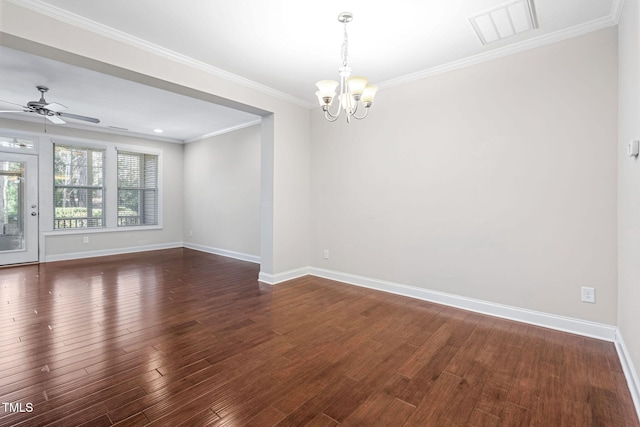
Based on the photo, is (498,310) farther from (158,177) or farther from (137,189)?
(137,189)

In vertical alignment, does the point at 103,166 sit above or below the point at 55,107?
below

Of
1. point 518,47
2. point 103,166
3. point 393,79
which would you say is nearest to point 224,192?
point 103,166

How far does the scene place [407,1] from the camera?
2.29 meters

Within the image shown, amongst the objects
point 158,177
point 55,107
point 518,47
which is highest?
point 518,47

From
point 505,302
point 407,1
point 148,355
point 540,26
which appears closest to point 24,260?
point 148,355

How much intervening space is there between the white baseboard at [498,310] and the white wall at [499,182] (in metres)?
0.07

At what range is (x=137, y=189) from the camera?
7.06 meters

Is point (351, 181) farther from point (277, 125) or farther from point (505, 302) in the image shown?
point (505, 302)

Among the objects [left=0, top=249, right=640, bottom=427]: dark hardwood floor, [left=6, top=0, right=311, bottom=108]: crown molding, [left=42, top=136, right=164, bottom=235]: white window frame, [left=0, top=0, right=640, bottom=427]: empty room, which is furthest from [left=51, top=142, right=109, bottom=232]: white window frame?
[left=6, top=0, right=311, bottom=108]: crown molding

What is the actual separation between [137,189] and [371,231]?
5.99 m

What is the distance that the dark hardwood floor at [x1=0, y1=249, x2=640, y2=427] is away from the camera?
166cm

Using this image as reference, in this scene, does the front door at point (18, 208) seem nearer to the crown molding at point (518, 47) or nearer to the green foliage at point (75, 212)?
the green foliage at point (75, 212)

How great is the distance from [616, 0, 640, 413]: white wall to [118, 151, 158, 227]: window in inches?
321

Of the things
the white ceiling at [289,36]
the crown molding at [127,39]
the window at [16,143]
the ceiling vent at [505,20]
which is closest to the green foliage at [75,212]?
the window at [16,143]
